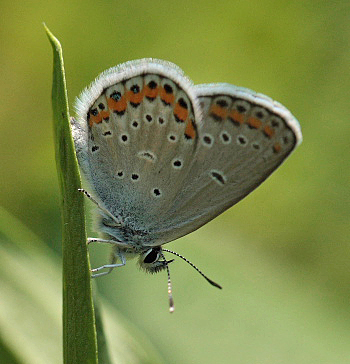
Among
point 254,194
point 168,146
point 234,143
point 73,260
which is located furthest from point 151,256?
point 254,194

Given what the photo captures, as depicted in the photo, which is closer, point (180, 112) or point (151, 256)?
point (180, 112)

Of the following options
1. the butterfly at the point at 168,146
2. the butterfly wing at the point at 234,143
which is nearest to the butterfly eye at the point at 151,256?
the butterfly at the point at 168,146

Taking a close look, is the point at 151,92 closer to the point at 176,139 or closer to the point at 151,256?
the point at 176,139

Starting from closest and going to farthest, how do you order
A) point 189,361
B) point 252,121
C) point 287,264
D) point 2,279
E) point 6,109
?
point 2,279 < point 252,121 < point 189,361 < point 6,109 < point 287,264

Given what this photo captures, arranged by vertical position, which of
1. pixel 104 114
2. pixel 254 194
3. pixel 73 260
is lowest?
pixel 254 194

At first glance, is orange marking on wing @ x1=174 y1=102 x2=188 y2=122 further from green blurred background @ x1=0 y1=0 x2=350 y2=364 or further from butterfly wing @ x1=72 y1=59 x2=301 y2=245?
green blurred background @ x1=0 y1=0 x2=350 y2=364

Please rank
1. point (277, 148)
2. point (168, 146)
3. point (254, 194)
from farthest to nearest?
1. point (254, 194)
2. point (168, 146)
3. point (277, 148)

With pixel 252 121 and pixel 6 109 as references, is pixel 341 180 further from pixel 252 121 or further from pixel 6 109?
pixel 6 109

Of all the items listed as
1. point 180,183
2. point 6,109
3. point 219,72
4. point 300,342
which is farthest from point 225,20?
point 300,342
